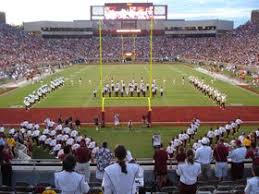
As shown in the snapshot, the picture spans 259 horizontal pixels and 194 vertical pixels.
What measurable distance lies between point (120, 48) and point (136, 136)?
62085 mm

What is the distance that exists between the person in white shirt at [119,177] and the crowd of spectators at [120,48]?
180 feet

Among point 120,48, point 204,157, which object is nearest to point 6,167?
point 204,157

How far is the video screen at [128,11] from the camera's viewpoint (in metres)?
55.0

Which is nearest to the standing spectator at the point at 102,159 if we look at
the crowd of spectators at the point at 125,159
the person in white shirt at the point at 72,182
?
the crowd of spectators at the point at 125,159

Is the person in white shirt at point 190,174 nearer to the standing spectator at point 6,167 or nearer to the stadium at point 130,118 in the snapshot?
the stadium at point 130,118

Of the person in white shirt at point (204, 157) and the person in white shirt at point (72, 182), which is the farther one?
the person in white shirt at point (204, 157)

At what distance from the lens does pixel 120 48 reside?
8044 centimetres

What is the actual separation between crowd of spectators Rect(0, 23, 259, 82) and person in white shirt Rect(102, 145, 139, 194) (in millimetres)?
54836

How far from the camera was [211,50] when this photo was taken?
77250mm

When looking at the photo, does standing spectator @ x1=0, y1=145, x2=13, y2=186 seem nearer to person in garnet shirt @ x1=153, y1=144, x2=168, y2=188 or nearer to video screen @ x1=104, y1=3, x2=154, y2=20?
person in garnet shirt @ x1=153, y1=144, x2=168, y2=188

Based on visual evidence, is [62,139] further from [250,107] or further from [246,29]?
[246,29]

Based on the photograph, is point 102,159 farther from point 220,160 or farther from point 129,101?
point 129,101

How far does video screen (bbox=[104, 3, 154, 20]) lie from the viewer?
5497cm

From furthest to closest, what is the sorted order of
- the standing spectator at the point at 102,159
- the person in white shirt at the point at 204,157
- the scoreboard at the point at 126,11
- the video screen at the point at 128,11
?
the video screen at the point at 128,11 → the scoreboard at the point at 126,11 → the person in white shirt at the point at 204,157 → the standing spectator at the point at 102,159
